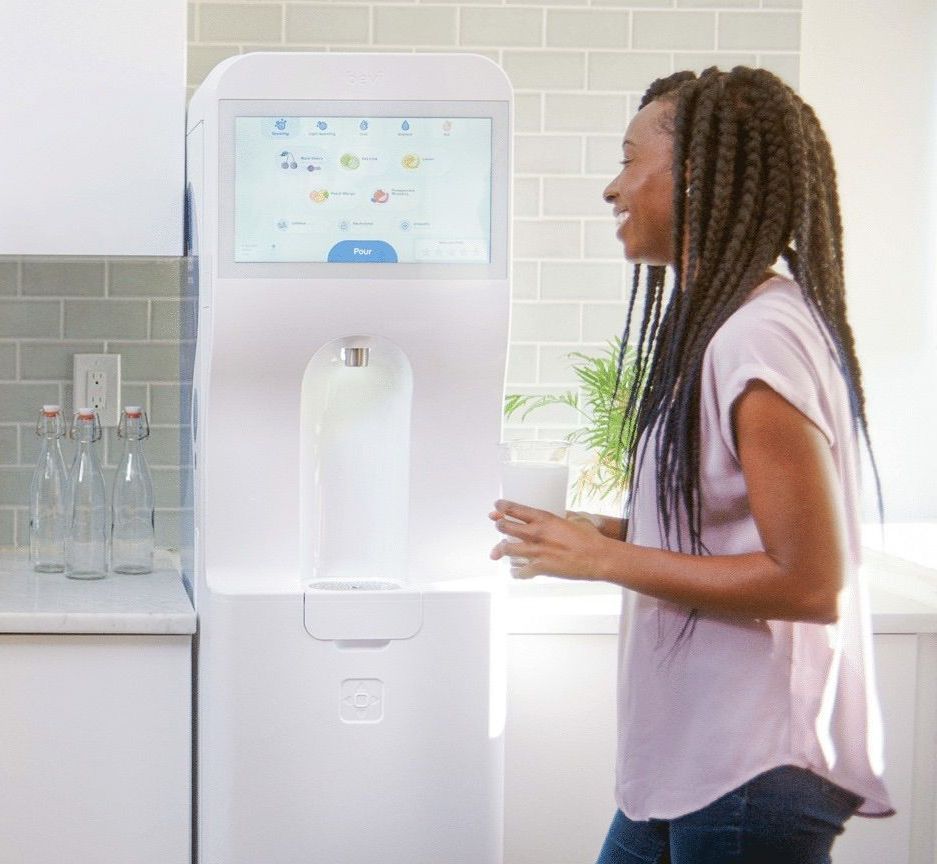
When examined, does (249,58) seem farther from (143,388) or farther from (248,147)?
(143,388)

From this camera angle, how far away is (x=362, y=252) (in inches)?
68.2

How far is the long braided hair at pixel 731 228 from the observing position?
1.24 metres

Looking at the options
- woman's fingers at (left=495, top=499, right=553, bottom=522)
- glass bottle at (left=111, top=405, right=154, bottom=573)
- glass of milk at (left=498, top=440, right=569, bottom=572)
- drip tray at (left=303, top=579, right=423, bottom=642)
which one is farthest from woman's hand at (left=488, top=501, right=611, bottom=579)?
glass bottle at (left=111, top=405, right=154, bottom=573)

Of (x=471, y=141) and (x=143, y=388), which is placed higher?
(x=471, y=141)

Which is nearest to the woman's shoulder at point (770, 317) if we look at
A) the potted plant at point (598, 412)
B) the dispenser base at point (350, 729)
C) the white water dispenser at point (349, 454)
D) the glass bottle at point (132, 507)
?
the white water dispenser at point (349, 454)

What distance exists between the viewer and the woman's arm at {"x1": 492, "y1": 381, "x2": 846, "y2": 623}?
3.74 ft

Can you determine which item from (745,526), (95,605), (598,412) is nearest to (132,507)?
(95,605)

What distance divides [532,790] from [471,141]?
1.06 meters

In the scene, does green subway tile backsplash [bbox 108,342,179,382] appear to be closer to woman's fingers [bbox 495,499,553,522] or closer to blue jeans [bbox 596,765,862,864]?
woman's fingers [bbox 495,499,553,522]

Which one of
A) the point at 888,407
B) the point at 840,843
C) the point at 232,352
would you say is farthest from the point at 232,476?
the point at 888,407

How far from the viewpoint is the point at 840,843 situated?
2.13 m

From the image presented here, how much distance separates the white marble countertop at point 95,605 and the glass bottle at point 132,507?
31 millimetres

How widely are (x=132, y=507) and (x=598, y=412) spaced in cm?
85

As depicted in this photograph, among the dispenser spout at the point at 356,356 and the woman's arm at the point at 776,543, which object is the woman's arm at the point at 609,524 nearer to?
the woman's arm at the point at 776,543
